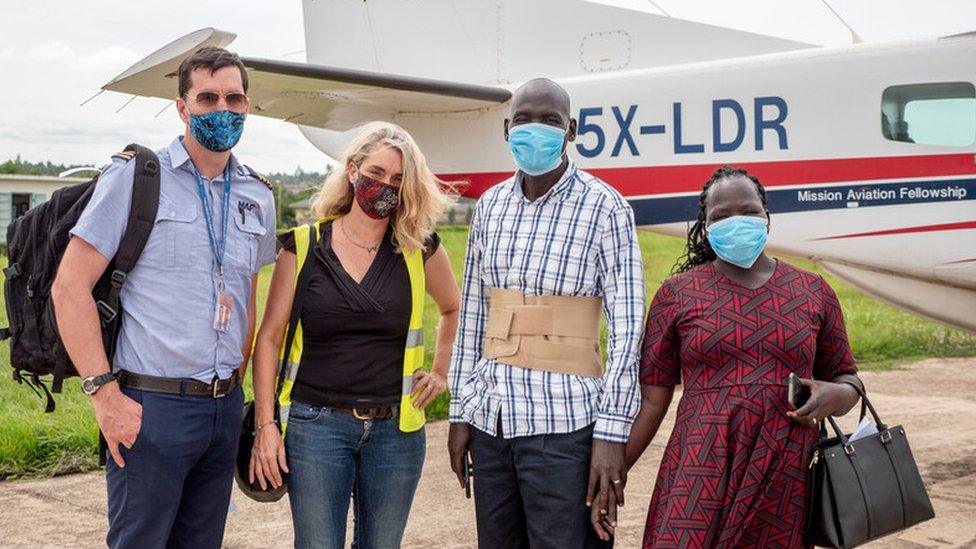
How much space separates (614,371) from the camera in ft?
8.59

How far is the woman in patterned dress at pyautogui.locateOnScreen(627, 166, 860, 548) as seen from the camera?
8.35 ft

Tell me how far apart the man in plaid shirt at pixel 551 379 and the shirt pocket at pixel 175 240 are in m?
0.83

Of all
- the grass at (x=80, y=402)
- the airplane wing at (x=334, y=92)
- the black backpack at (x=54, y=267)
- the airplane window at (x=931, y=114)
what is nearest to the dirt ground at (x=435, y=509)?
the grass at (x=80, y=402)

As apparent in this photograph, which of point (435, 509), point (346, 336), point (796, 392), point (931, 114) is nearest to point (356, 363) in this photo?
point (346, 336)

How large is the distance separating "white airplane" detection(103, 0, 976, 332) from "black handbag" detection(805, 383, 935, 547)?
4.04m

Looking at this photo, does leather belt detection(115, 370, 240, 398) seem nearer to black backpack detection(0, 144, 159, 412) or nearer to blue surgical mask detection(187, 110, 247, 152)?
black backpack detection(0, 144, 159, 412)

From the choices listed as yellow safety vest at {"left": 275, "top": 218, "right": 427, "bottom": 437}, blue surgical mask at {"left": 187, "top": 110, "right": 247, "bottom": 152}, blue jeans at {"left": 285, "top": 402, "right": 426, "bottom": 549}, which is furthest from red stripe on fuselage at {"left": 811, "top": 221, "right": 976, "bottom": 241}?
blue surgical mask at {"left": 187, "top": 110, "right": 247, "bottom": 152}

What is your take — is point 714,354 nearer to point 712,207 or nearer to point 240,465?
point 712,207

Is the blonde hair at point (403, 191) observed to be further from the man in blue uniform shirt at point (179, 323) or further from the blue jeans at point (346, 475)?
the blue jeans at point (346, 475)

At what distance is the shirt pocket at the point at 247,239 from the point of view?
2730 millimetres

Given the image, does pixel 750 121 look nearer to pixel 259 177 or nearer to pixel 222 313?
pixel 259 177

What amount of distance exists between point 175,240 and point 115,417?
1.63 feet

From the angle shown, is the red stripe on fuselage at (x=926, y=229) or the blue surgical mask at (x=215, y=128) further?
the red stripe on fuselage at (x=926, y=229)

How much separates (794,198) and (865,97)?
87cm
